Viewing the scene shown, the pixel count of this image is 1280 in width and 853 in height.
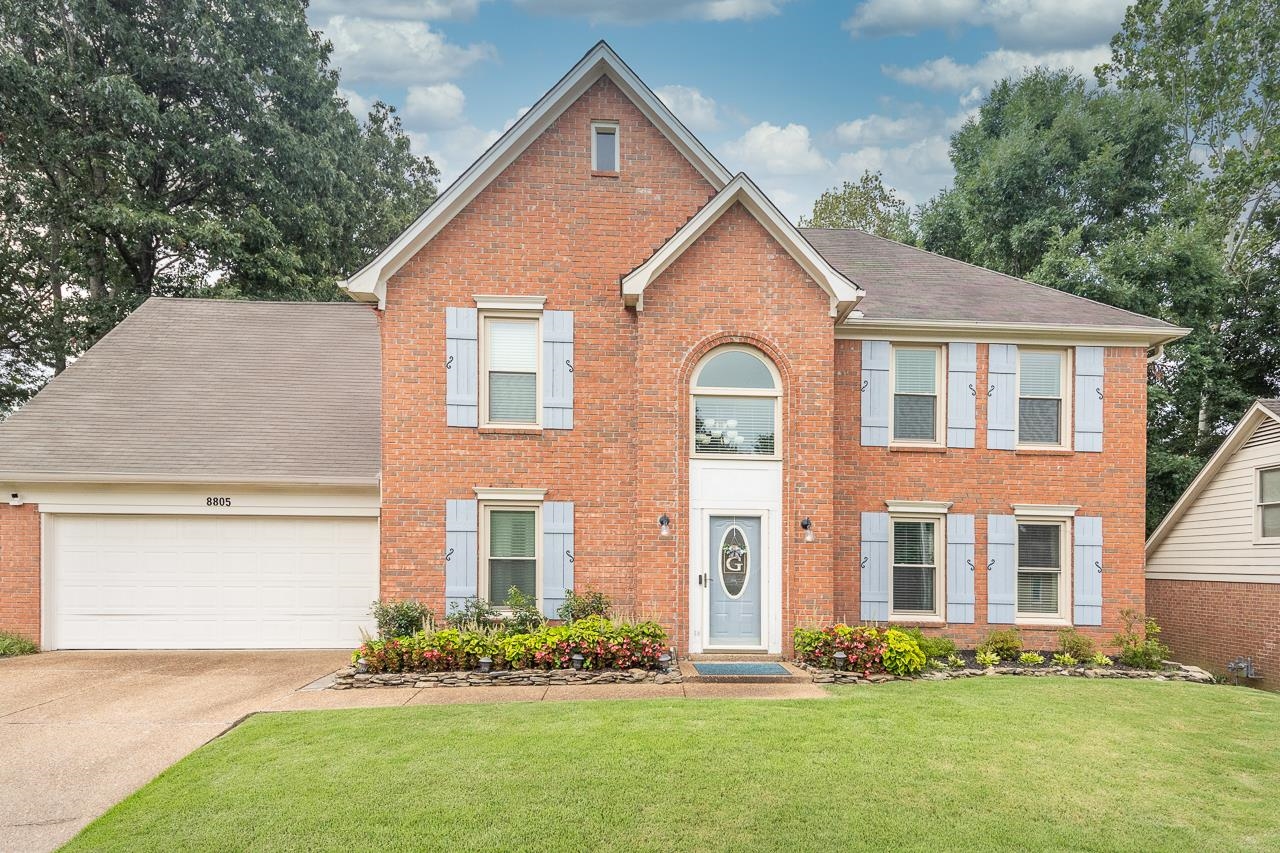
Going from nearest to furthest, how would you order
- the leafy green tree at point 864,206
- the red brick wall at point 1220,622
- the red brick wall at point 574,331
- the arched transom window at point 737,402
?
the arched transom window at point 737,402
the red brick wall at point 574,331
the red brick wall at point 1220,622
the leafy green tree at point 864,206

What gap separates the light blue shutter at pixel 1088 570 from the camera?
37.5ft

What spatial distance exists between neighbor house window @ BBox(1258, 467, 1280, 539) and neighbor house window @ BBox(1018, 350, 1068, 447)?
13.3 ft

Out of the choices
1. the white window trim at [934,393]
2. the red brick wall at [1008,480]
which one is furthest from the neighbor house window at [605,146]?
the white window trim at [934,393]

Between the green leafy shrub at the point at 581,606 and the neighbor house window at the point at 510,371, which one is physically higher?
the neighbor house window at the point at 510,371

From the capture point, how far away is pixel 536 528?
35.9 feet

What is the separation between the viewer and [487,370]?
11055 mm

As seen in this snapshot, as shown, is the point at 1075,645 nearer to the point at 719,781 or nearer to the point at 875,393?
the point at 875,393

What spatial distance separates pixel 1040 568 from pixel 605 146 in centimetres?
971

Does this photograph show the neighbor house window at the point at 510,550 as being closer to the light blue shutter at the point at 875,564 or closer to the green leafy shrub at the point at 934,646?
the light blue shutter at the point at 875,564

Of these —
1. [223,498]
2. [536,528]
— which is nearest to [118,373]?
[223,498]

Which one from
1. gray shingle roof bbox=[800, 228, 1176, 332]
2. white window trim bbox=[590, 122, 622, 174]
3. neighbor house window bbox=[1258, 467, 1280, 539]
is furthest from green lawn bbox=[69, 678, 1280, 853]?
white window trim bbox=[590, 122, 622, 174]

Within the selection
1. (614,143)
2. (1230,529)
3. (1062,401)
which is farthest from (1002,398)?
(614,143)

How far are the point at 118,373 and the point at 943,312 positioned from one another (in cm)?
1492

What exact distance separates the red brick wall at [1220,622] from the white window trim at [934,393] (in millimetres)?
6426
